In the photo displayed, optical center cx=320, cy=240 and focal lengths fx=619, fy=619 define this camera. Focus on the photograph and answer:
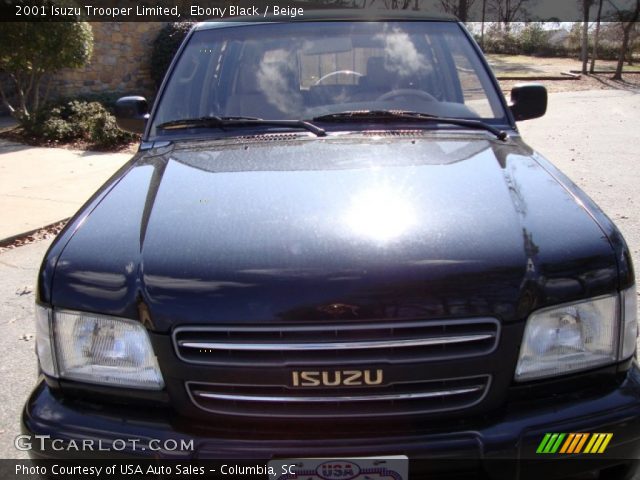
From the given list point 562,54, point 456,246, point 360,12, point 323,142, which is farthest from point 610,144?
point 562,54

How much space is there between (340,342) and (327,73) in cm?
191

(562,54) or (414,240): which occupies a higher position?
(414,240)

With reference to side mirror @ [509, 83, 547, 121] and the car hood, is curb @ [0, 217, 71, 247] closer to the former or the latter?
the car hood

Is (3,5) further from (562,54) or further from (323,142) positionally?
(562,54)

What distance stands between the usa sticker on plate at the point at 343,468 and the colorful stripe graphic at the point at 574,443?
1.33 ft

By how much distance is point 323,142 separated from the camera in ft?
8.80

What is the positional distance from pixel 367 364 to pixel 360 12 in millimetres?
2481

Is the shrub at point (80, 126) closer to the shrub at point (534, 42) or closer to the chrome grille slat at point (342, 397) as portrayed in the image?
the chrome grille slat at point (342, 397)

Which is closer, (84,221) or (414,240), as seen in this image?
(414,240)

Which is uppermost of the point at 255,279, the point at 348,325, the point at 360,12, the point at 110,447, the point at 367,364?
the point at 360,12

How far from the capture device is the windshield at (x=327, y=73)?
3.05 m

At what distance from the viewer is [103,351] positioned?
1.85 metres

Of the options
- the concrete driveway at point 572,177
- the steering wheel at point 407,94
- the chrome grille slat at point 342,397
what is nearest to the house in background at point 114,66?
the concrete driveway at point 572,177

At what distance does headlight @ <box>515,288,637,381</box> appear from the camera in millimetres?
1787
